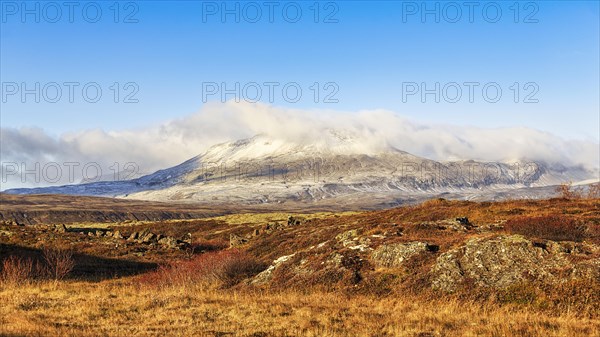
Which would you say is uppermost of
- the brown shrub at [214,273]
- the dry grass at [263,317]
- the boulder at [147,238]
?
the dry grass at [263,317]

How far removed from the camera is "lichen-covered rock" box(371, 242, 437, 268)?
77.5ft

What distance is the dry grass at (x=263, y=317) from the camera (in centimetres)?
1421

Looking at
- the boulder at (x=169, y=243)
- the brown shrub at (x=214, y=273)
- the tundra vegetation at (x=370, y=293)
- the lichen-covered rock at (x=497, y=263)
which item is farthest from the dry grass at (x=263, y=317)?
the boulder at (x=169, y=243)

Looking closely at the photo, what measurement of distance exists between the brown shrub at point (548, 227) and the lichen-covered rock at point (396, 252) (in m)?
9.43

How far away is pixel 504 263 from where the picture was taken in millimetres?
21031

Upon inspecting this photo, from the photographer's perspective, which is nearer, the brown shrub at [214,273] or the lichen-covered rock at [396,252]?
the lichen-covered rock at [396,252]

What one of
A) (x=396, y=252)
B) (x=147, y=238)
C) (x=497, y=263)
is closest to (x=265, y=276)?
(x=396, y=252)

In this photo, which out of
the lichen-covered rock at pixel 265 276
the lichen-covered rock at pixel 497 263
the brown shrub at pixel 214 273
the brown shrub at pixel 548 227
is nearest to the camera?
the lichen-covered rock at pixel 497 263

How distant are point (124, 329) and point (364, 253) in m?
14.0

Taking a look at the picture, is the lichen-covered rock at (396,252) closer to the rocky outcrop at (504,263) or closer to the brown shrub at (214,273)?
the rocky outcrop at (504,263)

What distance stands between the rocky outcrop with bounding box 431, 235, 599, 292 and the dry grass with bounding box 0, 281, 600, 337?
2133mm

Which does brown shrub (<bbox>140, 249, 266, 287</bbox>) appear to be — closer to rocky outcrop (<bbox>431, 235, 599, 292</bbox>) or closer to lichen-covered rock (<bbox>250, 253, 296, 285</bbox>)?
lichen-covered rock (<bbox>250, 253, 296, 285</bbox>)

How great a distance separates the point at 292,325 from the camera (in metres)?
15.1

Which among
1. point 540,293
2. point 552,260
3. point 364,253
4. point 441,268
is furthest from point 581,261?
point 364,253
